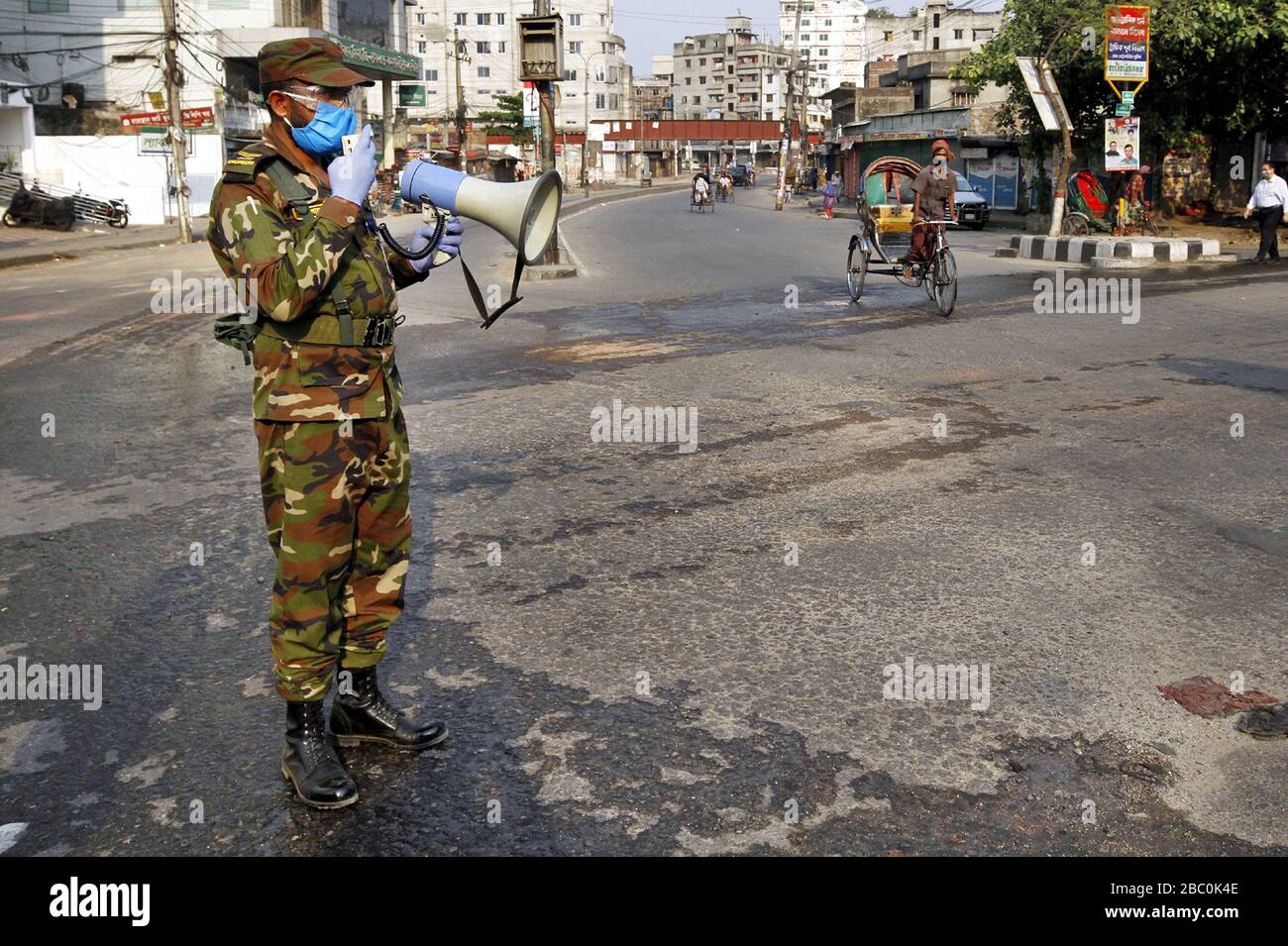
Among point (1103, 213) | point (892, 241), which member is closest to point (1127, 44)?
point (1103, 213)

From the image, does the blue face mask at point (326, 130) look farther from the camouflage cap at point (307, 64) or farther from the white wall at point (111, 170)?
the white wall at point (111, 170)

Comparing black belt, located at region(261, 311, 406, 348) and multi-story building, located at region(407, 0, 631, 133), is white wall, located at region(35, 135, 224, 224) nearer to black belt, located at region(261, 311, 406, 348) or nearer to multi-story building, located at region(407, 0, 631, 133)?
black belt, located at region(261, 311, 406, 348)

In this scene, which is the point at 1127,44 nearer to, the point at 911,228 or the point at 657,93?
the point at 911,228

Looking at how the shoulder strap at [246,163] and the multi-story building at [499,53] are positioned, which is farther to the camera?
the multi-story building at [499,53]

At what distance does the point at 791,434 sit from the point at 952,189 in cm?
696

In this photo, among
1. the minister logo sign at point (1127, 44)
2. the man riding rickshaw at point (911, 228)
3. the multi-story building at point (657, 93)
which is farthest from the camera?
the multi-story building at point (657, 93)

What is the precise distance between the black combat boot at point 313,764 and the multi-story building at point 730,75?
140 metres

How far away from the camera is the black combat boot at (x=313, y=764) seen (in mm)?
3160

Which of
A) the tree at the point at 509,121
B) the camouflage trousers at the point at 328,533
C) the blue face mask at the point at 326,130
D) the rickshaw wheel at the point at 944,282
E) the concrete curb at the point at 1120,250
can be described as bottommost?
the camouflage trousers at the point at 328,533

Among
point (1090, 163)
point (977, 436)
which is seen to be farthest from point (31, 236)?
point (977, 436)

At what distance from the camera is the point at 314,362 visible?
3.16m

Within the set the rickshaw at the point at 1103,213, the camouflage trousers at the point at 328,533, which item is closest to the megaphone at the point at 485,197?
the camouflage trousers at the point at 328,533
